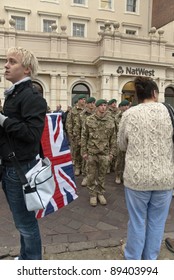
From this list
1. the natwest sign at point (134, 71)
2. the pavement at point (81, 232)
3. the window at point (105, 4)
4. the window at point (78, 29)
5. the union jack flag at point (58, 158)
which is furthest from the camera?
the window at point (105, 4)

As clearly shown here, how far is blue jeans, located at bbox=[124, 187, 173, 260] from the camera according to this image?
2297 mm

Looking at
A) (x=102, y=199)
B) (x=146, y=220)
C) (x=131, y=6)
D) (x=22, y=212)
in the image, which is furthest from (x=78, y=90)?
(x=22, y=212)

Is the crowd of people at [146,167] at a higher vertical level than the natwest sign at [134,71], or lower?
lower

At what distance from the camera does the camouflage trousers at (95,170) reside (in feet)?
14.7

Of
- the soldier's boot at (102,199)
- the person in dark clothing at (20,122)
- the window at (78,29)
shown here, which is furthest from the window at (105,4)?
the person in dark clothing at (20,122)

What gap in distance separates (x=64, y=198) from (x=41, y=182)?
155 centimetres

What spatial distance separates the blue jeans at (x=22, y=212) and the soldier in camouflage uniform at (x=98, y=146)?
2.24 m

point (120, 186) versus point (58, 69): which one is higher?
point (58, 69)

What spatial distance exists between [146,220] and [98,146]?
84.0 inches

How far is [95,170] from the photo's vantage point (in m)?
4.58

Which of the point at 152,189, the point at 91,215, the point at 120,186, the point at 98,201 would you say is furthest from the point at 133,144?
the point at 120,186

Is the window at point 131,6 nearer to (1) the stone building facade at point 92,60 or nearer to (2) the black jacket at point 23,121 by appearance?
(1) the stone building facade at point 92,60

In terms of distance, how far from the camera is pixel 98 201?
4.66m

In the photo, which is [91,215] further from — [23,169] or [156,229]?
[23,169]
